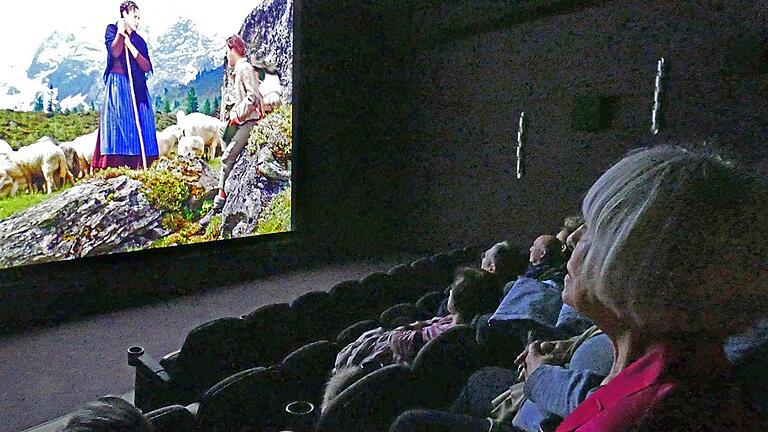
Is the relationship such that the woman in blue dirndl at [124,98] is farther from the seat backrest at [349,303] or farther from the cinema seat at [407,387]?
the cinema seat at [407,387]

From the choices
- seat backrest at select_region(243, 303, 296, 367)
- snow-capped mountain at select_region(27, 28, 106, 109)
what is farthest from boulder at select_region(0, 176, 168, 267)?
seat backrest at select_region(243, 303, 296, 367)

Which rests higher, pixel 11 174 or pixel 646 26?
pixel 646 26

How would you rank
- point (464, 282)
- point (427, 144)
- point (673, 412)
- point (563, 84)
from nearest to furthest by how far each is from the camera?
point (673, 412)
point (563, 84)
point (464, 282)
point (427, 144)

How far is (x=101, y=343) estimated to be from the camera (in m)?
1.39

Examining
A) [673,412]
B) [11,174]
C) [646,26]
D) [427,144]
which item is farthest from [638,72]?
[11,174]

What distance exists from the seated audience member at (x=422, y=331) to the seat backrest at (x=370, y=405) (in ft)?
0.92

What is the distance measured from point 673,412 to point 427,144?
110cm

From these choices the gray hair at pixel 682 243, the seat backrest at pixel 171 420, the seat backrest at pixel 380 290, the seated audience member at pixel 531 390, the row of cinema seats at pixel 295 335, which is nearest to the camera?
the gray hair at pixel 682 243

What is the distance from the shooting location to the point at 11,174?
1360 mm

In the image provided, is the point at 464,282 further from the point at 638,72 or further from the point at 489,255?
the point at 638,72

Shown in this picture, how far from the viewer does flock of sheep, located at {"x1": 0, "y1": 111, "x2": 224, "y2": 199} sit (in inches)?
53.6

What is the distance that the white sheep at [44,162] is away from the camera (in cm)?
137

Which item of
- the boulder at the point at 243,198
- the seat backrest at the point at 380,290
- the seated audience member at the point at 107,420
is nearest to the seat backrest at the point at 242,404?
the seated audience member at the point at 107,420

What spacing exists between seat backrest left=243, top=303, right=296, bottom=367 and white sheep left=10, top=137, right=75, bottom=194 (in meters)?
0.62
